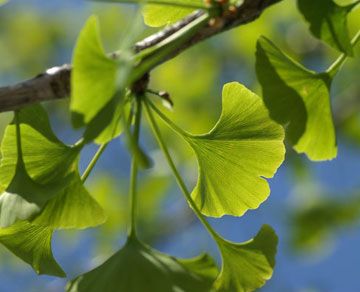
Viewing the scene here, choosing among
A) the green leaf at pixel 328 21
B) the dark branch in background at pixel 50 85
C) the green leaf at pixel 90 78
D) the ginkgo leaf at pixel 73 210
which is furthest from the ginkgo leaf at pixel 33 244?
the green leaf at pixel 328 21

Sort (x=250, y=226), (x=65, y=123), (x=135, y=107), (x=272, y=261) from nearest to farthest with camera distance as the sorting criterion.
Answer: (x=135, y=107) < (x=272, y=261) < (x=250, y=226) < (x=65, y=123)

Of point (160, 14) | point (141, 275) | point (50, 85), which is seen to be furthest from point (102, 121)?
point (160, 14)

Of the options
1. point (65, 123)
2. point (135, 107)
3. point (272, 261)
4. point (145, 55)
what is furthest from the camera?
point (65, 123)

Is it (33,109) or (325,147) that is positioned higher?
(33,109)

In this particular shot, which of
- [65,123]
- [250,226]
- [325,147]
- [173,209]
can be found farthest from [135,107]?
[65,123]

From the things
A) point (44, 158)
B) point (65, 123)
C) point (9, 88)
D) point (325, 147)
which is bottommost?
point (65, 123)

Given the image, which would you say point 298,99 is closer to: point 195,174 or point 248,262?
point 248,262

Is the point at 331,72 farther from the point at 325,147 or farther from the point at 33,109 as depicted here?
the point at 33,109

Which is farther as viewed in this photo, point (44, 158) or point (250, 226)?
point (250, 226)
